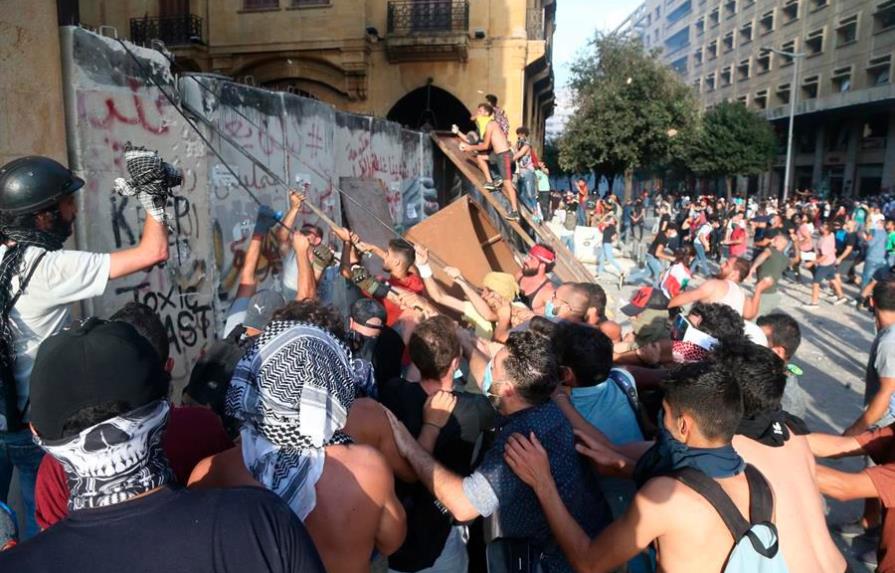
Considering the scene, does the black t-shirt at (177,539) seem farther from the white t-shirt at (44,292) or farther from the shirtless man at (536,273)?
the shirtless man at (536,273)

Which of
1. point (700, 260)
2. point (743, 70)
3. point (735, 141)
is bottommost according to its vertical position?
point (700, 260)

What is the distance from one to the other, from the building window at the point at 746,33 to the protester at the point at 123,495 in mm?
57943

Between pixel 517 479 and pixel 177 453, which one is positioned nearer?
pixel 177 453

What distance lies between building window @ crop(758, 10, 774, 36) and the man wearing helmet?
177ft

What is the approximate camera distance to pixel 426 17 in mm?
17625

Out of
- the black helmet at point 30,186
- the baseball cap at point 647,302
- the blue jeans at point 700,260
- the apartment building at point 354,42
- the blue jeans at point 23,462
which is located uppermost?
the apartment building at point 354,42

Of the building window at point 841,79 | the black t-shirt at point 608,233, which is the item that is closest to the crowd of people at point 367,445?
the black t-shirt at point 608,233

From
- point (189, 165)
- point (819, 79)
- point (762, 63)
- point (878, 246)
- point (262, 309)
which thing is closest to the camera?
point (262, 309)

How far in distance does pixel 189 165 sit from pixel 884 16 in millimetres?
43024

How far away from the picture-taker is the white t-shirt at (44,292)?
2539 mm

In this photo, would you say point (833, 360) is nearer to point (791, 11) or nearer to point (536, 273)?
point (536, 273)

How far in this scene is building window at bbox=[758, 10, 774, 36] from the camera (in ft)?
152

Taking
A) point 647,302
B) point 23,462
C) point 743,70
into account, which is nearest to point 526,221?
point 647,302

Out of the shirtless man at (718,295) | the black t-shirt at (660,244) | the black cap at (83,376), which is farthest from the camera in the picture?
the black t-shirt at (660,244)
